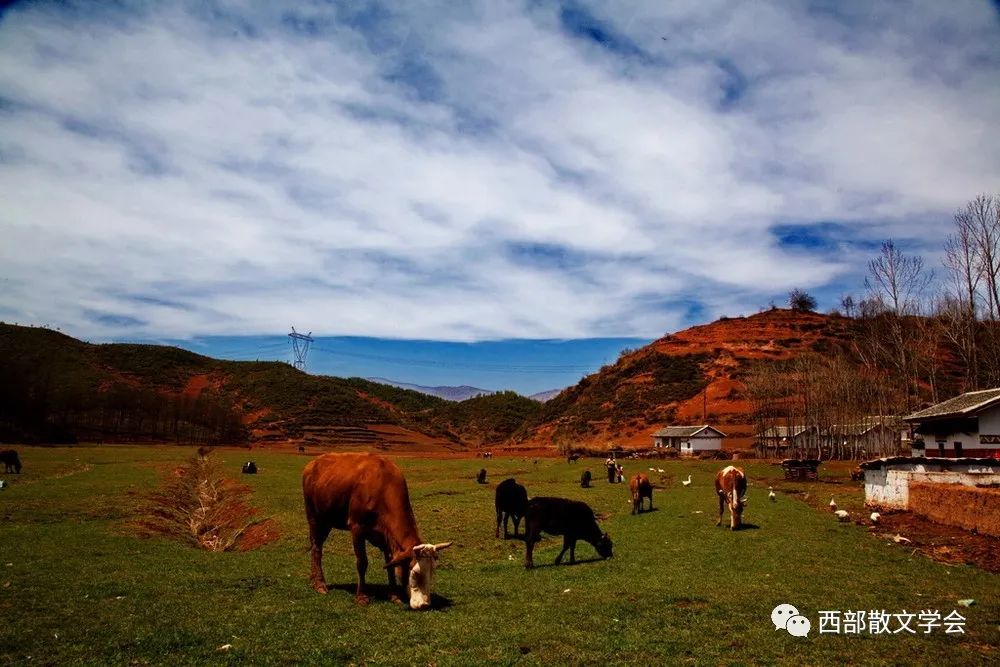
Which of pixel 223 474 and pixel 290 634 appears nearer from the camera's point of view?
pixel 290 634

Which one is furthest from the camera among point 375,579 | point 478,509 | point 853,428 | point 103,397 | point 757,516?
point 103,397

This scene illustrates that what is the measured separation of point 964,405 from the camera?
108ft

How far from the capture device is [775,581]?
13.9m

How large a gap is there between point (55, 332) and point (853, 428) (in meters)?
177

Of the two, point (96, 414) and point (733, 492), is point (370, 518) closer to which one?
point (733, 492)

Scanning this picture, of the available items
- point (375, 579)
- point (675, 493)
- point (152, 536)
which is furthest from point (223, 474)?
point (375, 579)

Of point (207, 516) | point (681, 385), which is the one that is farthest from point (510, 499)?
point (681, 385)

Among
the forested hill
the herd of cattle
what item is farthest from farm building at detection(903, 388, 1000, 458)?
the forested hill

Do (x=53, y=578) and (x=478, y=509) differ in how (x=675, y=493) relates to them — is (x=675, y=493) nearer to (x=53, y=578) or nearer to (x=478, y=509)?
(x=478, y=509)

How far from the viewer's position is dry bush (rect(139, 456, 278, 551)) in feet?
75.1

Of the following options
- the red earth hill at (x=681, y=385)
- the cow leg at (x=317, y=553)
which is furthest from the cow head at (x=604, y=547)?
the red earth hill at (x=681, y=385)

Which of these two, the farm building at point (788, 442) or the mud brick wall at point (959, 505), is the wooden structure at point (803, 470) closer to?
the mud brick wall at point (959, 505)

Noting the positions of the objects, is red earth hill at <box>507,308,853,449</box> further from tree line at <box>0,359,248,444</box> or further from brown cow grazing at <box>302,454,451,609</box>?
brown cow grazing at <box>302,454,451,609</box>

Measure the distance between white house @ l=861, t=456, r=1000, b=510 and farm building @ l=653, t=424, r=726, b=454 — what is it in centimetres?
5588
